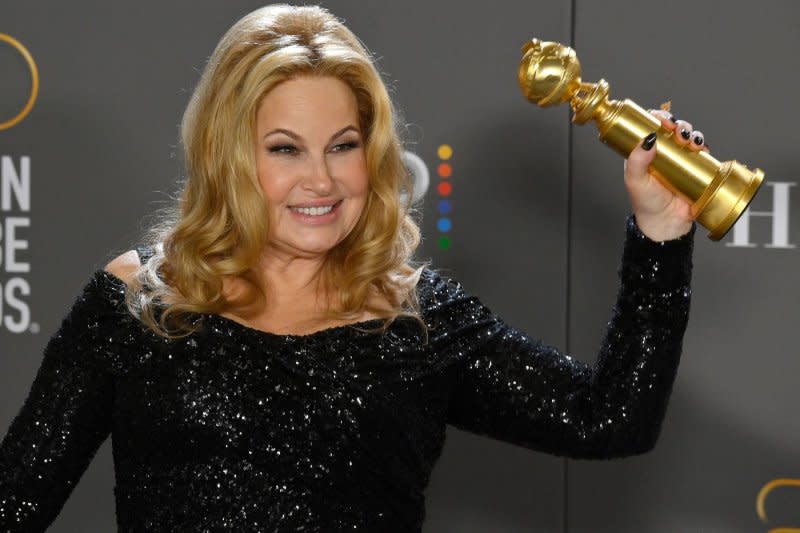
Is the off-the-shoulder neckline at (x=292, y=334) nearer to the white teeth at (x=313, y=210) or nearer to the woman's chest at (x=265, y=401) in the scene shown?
the woman's chest at (x=265, y=401)

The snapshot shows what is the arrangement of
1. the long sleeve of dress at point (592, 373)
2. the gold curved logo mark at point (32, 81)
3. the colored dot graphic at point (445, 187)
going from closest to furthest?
1. the long sleeve of dress at point (592, 373)
2. the colored dot graphic at point (445, 187)
3. the gold curved logo mark at point (32, 81)

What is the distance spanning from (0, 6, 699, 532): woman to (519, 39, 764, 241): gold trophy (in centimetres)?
13

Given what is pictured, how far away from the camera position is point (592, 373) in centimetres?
186

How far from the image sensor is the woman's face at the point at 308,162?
1837 millimetres

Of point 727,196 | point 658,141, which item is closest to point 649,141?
point 658,141

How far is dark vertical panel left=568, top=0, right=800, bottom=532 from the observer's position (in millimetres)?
2428

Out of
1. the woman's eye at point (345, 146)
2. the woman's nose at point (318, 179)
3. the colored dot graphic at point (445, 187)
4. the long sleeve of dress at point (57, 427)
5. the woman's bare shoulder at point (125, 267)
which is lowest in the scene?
the long sleeve of dress at point (57, 427)

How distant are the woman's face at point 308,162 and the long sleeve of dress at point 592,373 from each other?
23 cm

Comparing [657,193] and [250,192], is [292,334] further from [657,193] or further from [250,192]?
[657,193]

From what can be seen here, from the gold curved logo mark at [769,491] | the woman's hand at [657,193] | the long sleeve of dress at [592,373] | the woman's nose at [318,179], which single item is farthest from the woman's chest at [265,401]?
the gold curved logo mark at [769,491]

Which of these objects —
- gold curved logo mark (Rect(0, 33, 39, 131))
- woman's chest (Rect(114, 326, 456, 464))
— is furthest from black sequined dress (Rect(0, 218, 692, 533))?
gold curved logo mark (Rect(0, 33, 39, 131))

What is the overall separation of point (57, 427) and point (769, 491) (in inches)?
53.5

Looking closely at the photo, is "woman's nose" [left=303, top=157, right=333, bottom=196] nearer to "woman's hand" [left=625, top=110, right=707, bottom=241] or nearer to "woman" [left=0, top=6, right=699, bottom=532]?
"woman" [left=0, top=6, right=699, bottom=532]

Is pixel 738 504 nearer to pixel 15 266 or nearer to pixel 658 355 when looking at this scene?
pixel 658 355
